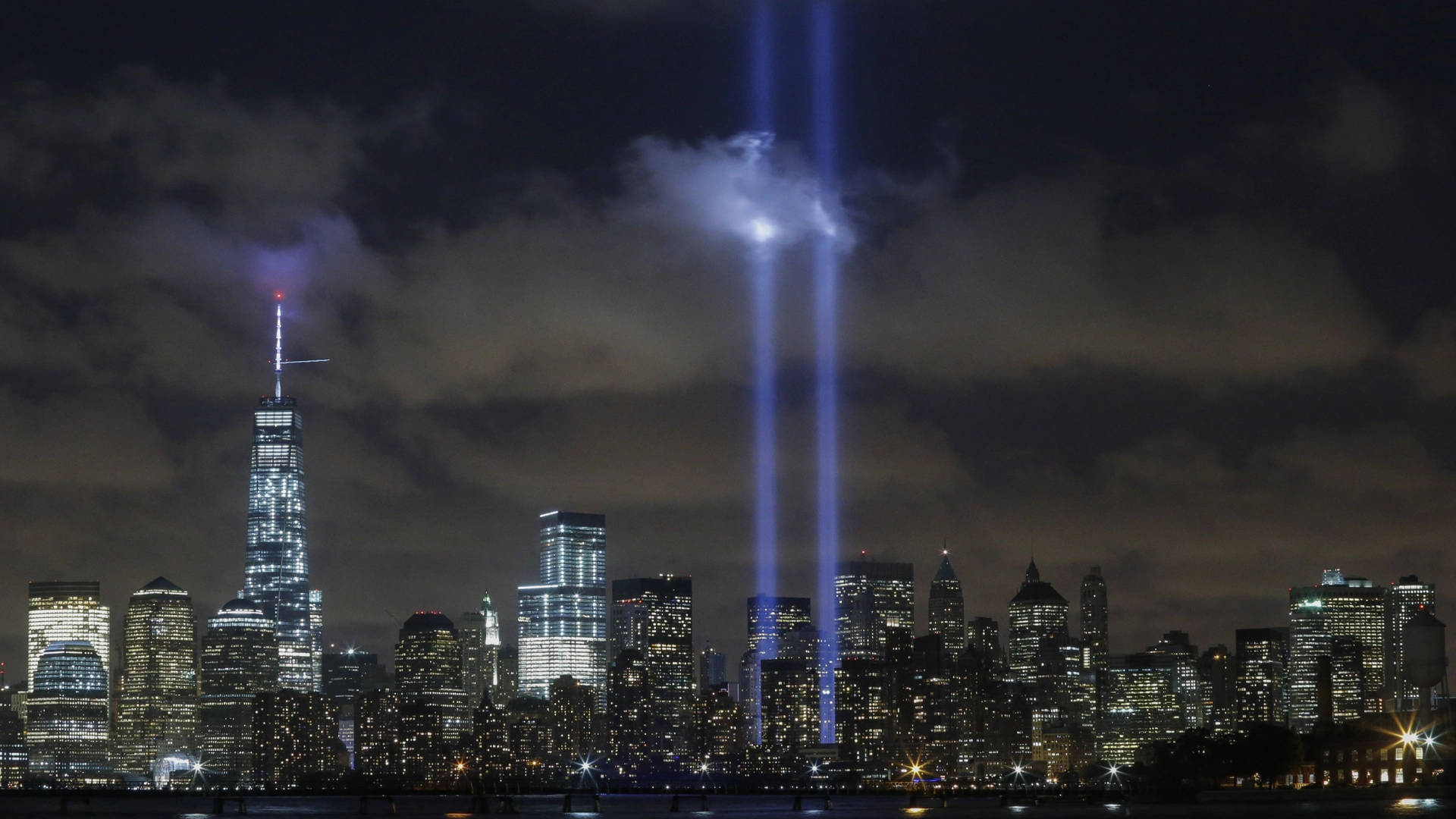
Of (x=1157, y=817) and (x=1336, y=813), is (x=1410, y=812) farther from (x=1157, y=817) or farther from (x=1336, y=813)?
(x=1157, y=817)

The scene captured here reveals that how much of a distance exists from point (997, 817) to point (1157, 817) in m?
20.1

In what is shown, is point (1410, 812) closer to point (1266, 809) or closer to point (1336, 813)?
point (1336, 813)

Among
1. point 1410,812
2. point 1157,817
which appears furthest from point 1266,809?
point 1410,812

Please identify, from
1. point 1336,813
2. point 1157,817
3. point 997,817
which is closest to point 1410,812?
point 1336,813

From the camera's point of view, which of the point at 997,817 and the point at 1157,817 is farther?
the point at 997,817

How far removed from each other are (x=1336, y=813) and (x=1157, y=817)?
16395mm

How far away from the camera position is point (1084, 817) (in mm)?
192000

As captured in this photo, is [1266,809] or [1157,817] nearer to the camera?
[1157,817]

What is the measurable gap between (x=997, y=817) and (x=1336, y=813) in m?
35.7

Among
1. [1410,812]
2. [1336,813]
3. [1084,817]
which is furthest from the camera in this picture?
[1084,817]

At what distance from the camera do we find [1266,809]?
197125 millimetres

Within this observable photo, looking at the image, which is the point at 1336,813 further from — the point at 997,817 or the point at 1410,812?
the point at 997,817

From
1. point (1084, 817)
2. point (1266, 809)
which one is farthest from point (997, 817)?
point (1266, 809)

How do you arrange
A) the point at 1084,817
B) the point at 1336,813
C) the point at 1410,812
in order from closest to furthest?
the point at 1410,812 → the point at 1336,813 → the point at 1084,817
